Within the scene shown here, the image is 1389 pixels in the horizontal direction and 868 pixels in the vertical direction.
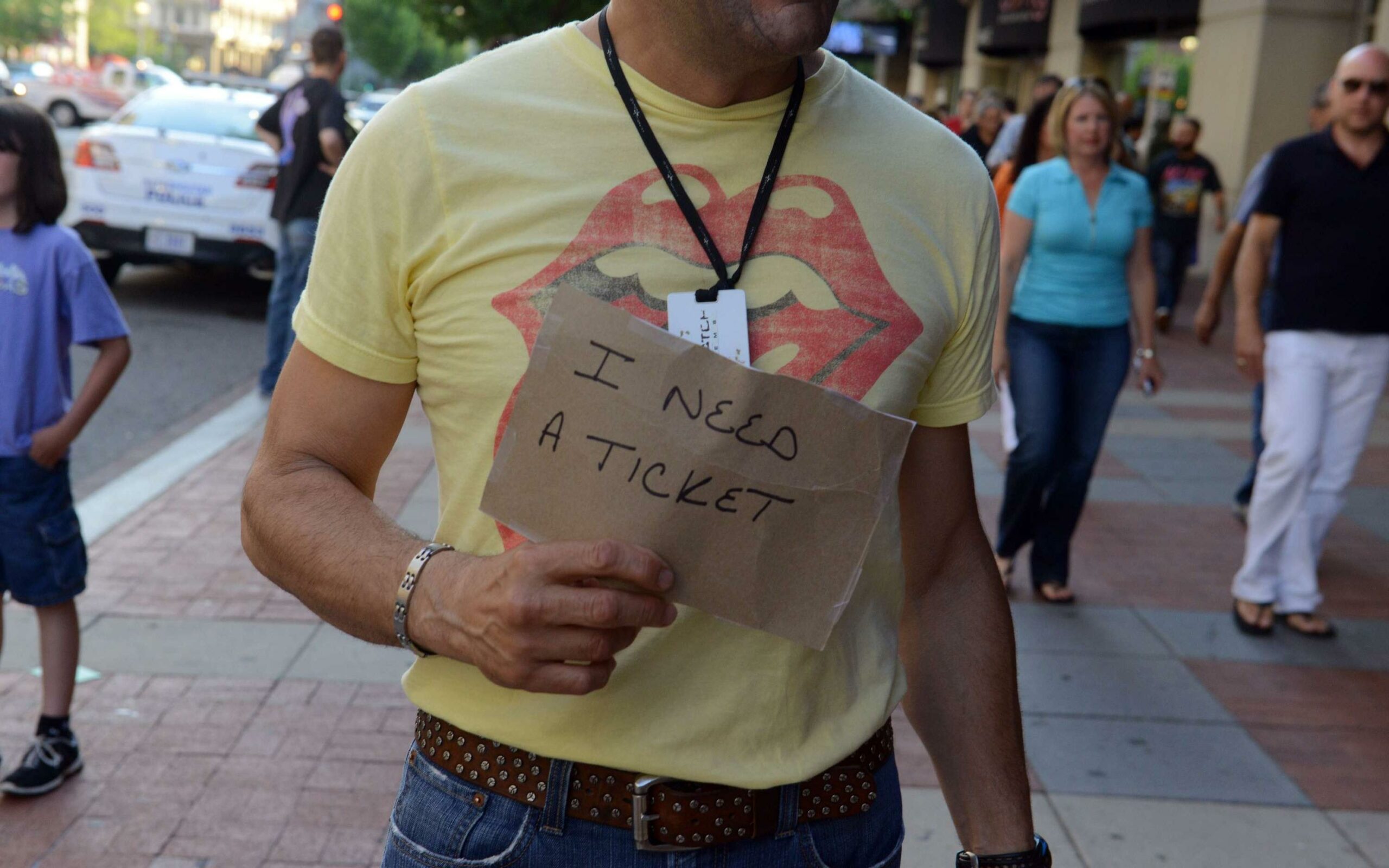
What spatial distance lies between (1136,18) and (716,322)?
63.3 feet

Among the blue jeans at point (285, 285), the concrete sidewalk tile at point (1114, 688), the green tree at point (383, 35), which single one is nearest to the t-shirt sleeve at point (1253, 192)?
the concrete sidewalk tile at point (1114, 688)

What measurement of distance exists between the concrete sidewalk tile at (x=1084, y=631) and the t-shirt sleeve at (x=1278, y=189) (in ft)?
5.30

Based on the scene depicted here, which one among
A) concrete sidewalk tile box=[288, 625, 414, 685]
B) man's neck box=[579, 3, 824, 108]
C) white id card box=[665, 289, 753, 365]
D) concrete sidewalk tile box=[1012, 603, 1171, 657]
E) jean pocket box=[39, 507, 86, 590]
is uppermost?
man's neck box=[579, 3, 824, 108]

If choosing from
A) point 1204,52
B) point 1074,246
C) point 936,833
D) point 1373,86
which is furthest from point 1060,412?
point 1204,52

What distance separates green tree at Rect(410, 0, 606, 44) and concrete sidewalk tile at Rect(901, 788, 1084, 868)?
65.9ft

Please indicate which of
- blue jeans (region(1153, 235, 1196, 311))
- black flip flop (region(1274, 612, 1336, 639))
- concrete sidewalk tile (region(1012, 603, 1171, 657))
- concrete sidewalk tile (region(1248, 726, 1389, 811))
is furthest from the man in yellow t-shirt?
blue jeans (region(1153, 235, 1196, 311))

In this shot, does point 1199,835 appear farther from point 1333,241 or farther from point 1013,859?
point 1333,241

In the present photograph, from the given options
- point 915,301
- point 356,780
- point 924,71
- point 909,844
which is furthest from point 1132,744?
point 924,71

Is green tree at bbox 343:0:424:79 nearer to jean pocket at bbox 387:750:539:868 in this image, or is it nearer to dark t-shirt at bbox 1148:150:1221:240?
dark t-shirt at bbox 1148:150:1221:240

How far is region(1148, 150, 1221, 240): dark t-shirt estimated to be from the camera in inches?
518

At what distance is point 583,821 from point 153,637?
12.4 ft

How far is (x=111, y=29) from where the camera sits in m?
99.8

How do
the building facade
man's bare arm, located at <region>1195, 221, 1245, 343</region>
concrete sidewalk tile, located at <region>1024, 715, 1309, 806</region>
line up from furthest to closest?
the building facade, man's bare arm, located at <region>1195, 221, 1245, 343</region>, concrete sidewalk tile, located at <region>1024, 715, 1309, 806</region>

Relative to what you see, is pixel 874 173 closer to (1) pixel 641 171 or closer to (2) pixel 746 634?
(1) pixel 641 171
